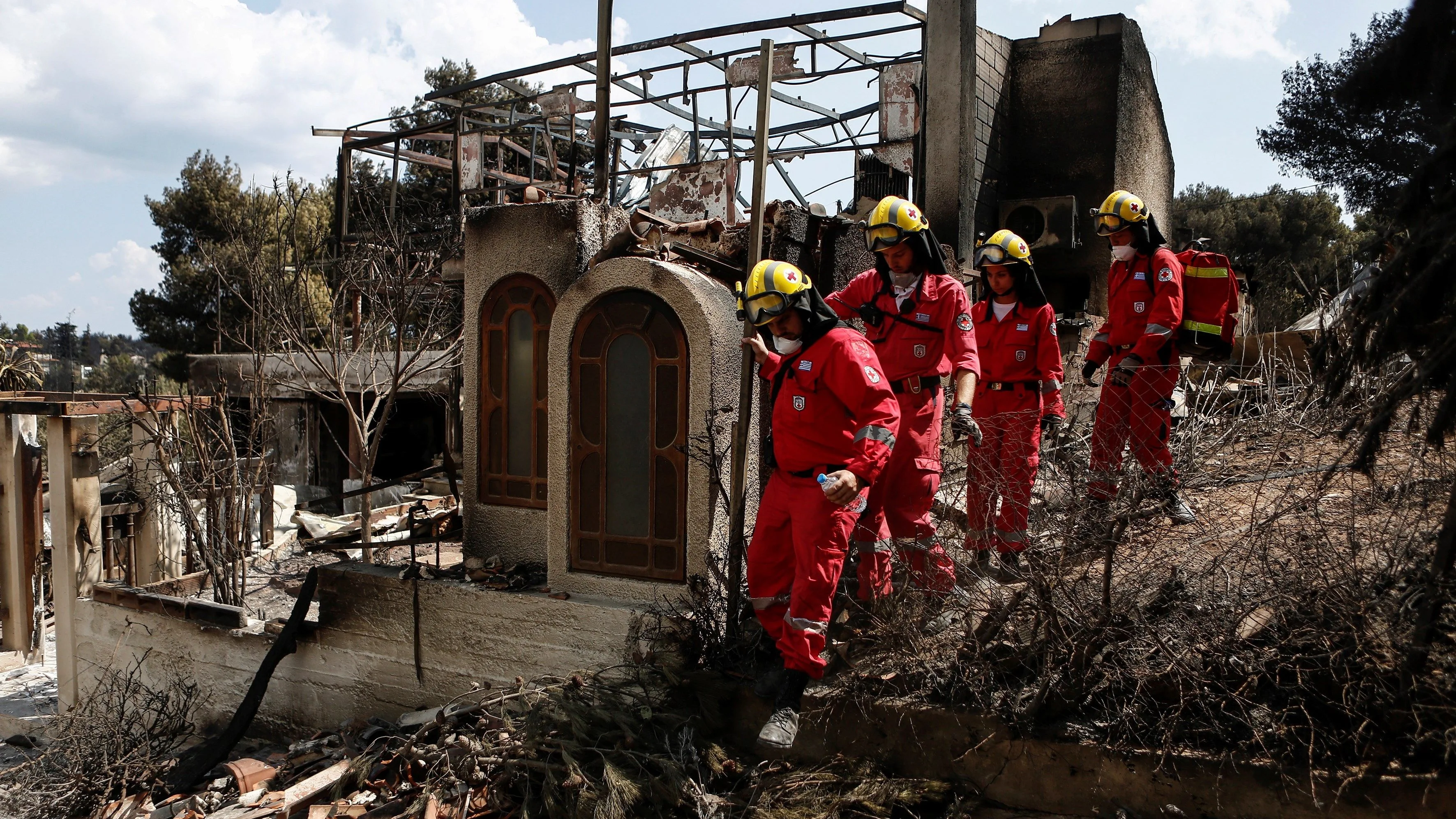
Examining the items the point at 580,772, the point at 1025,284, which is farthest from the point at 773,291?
the point at 580,772

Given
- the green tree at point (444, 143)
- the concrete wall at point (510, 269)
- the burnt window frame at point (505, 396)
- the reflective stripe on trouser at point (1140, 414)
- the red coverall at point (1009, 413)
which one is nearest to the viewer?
the red coverall at point (1009, 413)

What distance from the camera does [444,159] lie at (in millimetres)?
16312

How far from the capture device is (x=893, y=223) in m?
4.87

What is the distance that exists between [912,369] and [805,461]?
0.88 metres

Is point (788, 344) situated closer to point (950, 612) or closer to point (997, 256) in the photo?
point (950, 612)

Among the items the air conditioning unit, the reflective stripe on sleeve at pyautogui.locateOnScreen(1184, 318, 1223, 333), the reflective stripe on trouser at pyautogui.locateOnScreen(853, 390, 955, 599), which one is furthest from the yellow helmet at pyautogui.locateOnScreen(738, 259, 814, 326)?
the air conditioning unit

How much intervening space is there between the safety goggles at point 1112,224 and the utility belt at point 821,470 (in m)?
2.36

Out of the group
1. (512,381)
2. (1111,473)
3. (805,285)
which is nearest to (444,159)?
(512,381)

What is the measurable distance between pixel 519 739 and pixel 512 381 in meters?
2.93

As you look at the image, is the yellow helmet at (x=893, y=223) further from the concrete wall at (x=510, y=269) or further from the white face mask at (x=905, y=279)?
the concrete wall at (x=510, y=269)

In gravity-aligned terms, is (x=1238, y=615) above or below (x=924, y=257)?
below

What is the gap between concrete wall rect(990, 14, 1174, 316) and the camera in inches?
438

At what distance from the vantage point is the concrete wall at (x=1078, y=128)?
11117 mm

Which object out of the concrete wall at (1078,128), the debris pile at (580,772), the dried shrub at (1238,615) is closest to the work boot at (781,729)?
the debris pile at (580,772)
